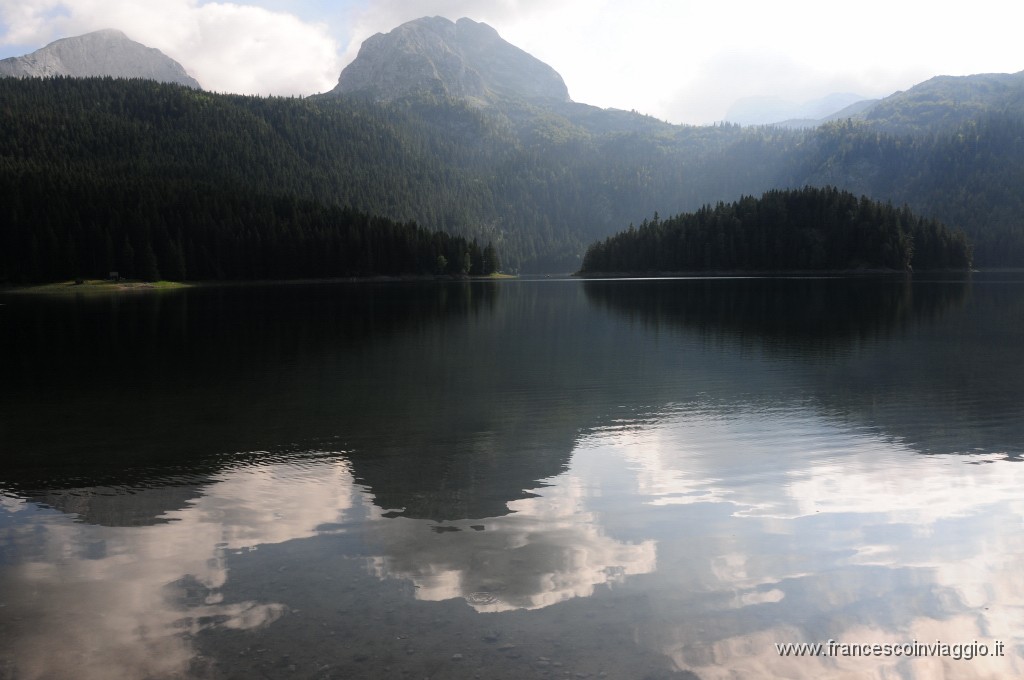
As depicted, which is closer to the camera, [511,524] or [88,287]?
[511,524]

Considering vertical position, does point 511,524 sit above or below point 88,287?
below

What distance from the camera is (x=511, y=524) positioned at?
1251 centimetres

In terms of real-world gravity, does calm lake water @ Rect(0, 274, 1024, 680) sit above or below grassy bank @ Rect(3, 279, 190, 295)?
below

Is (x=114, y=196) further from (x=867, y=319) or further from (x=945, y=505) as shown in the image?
(x=945, y=505)

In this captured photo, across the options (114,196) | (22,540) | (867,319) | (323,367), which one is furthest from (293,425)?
(114,196)

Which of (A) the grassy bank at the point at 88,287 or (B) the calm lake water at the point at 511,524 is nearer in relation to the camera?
(B) the calm lake water at the point at 511,524

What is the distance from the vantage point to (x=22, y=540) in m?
11.7

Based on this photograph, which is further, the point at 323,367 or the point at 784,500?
the point at 323,367

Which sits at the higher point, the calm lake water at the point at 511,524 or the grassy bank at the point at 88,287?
the grassy bank at the point at 88,287

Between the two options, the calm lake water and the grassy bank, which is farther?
the grassy bank

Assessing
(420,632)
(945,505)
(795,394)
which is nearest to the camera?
(420,632)

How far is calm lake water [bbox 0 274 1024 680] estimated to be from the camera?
833 centimetres

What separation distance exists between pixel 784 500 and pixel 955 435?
889 cm

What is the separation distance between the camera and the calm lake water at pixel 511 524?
8.33 m
